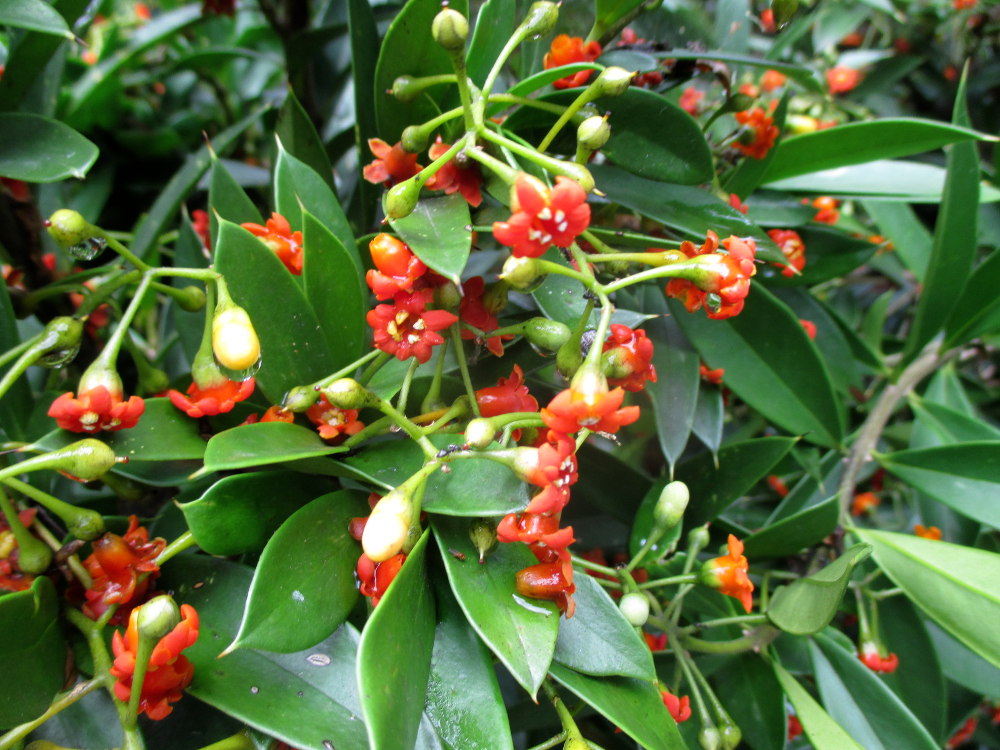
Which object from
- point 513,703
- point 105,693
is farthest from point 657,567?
point 105,693

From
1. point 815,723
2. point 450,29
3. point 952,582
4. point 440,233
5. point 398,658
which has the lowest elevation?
point 815,723

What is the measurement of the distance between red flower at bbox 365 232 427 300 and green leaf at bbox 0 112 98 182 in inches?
15.4

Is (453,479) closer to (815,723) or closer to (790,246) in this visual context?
(815,723)

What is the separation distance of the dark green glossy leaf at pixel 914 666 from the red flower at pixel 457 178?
911 millimetres

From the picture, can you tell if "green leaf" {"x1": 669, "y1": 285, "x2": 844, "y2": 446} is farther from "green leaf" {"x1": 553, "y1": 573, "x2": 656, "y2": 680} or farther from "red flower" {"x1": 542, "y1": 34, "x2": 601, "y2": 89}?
"green leaf" {"x1": 553, "y1": 573, "x2": 656, "y2": 680}

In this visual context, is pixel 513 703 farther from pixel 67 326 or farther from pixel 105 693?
pixel 67 326

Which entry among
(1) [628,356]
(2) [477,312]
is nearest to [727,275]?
(1) [628,356]

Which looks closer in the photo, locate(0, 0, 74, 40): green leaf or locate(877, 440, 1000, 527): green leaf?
locate(0, 0, 74, 40): green leaf

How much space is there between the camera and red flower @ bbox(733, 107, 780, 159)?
97cm

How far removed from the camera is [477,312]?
69 cm

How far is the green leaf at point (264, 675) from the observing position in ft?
2.05

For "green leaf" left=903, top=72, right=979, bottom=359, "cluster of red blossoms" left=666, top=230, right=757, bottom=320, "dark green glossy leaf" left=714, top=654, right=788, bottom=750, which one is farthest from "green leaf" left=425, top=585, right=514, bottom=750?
"green leaf" left=903, top=72, right=979, bottom=359

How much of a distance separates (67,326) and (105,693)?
37cm

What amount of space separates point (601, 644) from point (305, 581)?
273 millimetres
